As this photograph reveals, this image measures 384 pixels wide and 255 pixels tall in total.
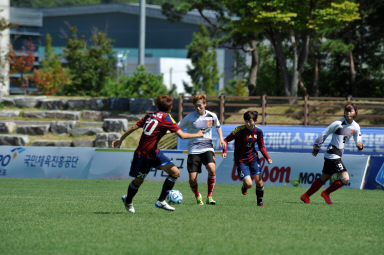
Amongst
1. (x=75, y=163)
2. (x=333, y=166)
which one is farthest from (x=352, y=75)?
(x=333, y=166)

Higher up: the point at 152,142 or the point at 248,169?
the point at 152,142

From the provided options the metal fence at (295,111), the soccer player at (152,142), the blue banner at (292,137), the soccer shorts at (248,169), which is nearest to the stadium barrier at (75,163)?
the blue banner at (292,137)

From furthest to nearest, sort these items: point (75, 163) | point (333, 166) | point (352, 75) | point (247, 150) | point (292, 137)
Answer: point (352, 75)
point (292, 137)
point (75, 163)
point (333, 166)
point (247, 150)

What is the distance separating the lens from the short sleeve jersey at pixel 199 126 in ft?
40.2

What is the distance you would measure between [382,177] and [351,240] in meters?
13.1

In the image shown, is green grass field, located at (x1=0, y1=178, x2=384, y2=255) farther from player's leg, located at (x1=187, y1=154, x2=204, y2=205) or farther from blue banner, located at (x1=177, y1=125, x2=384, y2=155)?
blue banner, located at (x1=177, y1=125, x2=384, y2=155)

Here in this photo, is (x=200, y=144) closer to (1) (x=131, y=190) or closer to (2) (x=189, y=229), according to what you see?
(1) (x=131, y=190)

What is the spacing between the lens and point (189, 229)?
8.40m

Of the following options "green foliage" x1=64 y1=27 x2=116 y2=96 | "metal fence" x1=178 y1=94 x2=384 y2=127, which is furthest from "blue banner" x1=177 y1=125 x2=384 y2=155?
"green foliage" x1=64 y1=27 x2=116 y2=96

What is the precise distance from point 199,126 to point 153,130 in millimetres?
2434

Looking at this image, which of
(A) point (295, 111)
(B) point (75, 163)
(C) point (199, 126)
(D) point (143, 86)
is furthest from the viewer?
(D) point (143, 86)

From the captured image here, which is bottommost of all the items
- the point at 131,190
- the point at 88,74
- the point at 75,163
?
the point at 75,163

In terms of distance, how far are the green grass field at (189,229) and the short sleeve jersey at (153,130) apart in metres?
0.98

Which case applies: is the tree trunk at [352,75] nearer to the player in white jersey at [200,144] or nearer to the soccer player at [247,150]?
the soccer player at [247,150]
